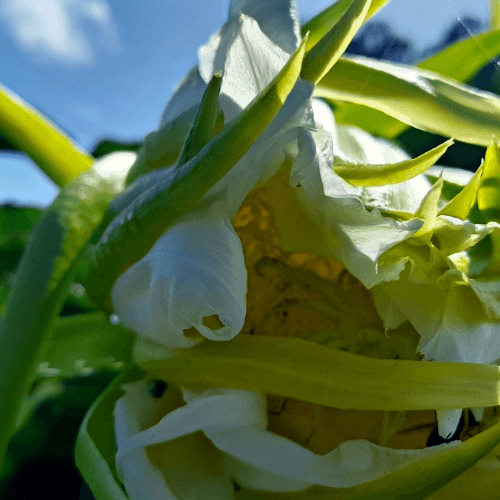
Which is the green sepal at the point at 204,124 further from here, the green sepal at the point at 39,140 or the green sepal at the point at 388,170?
the green sepal at the point at 39,140

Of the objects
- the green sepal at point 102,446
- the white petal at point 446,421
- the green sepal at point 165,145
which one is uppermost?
the green sepal at point 165,145

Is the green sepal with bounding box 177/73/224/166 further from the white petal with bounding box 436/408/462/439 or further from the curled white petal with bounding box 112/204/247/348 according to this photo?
the white petal with bounding box 436/408/462/439

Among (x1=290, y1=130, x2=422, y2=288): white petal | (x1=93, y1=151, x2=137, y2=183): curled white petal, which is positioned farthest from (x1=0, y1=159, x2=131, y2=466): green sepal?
(x1=290, y1=130, x2=422, y2=288): white petal

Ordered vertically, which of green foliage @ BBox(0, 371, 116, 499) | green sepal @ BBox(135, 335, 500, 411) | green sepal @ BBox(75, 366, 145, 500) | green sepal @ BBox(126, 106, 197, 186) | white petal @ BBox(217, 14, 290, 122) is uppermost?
white petal @ BBox(217, 14, 290, 122)

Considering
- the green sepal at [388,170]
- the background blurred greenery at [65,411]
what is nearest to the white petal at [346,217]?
the green sepal at [388,170]

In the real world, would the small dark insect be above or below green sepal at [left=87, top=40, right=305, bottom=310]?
below

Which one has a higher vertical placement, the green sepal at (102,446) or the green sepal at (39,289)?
the green sepal at (39,289)
